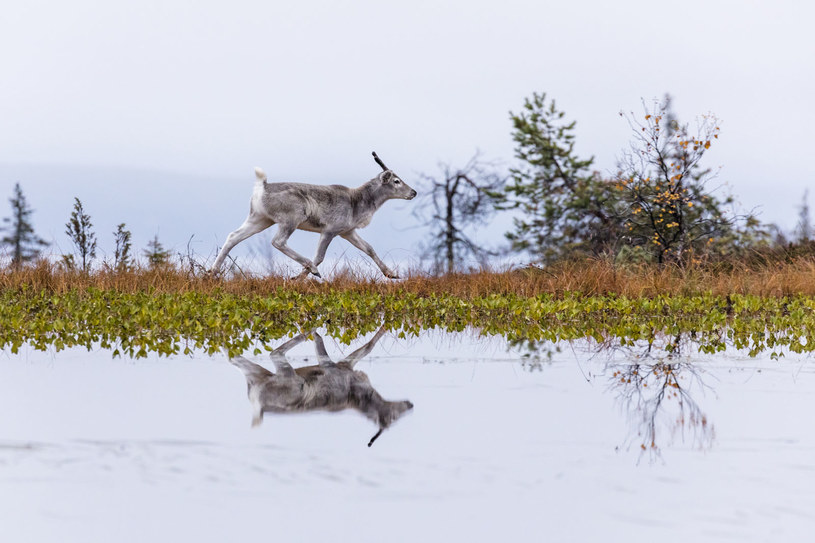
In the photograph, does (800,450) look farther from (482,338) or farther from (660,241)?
(660,241)

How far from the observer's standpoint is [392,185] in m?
18.2

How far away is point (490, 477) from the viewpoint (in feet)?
12.9

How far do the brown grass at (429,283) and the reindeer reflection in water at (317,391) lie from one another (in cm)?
705

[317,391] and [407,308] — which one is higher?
[407,308]

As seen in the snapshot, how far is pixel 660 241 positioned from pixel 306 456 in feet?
59.0

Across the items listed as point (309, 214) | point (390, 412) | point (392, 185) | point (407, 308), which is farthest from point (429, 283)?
point (390, 412)

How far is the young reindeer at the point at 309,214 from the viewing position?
16703 mm

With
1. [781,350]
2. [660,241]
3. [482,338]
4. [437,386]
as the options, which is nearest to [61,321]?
[482,338]

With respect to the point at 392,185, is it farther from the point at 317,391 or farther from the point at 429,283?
the point at 317,391

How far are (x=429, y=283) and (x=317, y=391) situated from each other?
9.47 meters

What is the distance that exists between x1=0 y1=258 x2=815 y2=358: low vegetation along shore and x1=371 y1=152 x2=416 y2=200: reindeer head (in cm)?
274

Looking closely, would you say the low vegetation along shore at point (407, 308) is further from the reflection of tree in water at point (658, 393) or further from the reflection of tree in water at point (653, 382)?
the reflection of tree in water at point (658, 393)

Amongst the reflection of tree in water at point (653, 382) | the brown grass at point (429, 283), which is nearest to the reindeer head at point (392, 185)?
the brown grass at point (429, 283)

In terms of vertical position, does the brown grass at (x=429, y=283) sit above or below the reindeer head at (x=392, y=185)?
below
